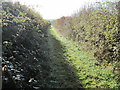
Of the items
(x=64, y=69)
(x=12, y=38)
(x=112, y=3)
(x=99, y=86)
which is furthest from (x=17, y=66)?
(x=112, y=3)

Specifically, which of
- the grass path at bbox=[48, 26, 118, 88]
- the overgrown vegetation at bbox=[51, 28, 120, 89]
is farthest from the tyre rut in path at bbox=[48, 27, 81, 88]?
the overgrown vegetation at bbox=[51, 28, 120, 89]

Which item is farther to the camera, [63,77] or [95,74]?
[95,74]

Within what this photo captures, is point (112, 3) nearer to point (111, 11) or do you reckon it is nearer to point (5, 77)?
point (111, 11)

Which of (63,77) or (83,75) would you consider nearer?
(63,77)

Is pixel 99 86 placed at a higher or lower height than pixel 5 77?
lower

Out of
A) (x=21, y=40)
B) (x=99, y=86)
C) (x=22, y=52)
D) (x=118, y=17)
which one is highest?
(x=118, y=17)

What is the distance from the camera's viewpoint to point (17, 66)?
4355 millimetres

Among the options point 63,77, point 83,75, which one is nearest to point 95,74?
point 83,75

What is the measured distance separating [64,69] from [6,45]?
102 inches

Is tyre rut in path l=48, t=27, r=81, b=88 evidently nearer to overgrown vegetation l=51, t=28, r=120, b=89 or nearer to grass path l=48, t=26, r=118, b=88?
grass path l=48, t=26, r=118, b=88

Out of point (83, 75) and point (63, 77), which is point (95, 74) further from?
point (63, 77)

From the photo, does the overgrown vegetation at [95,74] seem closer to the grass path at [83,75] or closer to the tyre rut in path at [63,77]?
the grass path at [83,75]

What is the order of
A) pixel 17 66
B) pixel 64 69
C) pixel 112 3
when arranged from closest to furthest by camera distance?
1. pixel 17 66
2. pixel 112 3
3. pixel 64 69

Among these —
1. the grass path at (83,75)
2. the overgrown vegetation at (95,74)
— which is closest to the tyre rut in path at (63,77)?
the grass path at (83,75)
